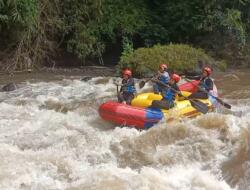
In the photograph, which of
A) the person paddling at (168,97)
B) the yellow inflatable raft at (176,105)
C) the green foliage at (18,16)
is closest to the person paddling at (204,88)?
the yellow inflatable raft at (176,105)

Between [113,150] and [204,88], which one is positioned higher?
[204,88]

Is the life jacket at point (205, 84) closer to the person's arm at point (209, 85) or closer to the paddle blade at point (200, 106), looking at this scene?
the person's arm at point (209, 85)

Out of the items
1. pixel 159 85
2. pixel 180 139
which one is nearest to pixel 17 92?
pixel 159 85

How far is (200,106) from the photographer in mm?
9242

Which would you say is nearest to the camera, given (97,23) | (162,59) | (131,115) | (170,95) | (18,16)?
(131,115)

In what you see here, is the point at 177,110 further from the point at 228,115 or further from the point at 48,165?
the point at 48,165

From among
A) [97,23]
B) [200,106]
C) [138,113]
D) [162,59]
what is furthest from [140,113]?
[97,23]

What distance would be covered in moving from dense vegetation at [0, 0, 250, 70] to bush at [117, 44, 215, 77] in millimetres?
1056

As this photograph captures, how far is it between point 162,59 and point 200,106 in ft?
14.6

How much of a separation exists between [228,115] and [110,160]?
2495mm

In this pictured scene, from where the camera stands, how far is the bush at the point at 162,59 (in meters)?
13.4

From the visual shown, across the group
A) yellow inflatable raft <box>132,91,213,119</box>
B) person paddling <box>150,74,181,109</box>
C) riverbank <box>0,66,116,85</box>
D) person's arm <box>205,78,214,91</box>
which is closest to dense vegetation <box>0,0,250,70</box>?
riverbank <box>0,66,116,85</box>

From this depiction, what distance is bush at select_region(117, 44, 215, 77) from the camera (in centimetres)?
1341

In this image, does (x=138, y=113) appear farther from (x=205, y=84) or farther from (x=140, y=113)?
(x=205, y=84)
